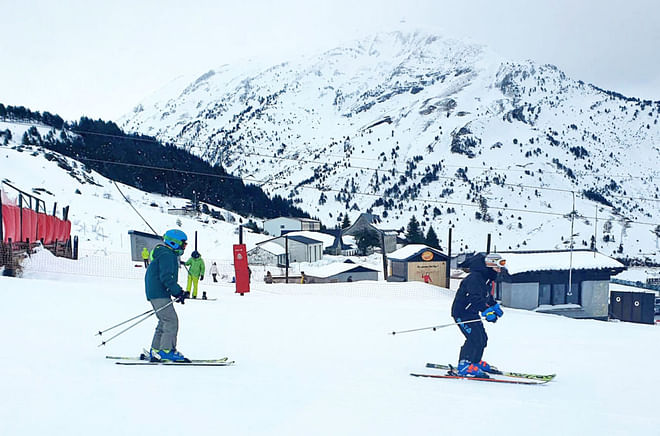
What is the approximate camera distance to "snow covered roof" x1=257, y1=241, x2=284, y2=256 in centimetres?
4478

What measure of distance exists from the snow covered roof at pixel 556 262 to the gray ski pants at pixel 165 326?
872 inches

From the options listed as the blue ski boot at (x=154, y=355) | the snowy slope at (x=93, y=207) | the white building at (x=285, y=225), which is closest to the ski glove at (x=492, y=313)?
the blue ski boot at (x=154, y=355)

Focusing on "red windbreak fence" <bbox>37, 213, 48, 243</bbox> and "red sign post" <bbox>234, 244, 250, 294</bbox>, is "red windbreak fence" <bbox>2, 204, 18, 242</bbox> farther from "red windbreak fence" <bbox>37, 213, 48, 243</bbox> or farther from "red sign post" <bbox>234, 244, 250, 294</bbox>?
"red sign post" <bbox>234, 244, 250, 294</bbox>

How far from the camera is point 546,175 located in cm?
17300

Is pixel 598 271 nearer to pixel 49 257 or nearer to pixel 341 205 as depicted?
pixel 49 257

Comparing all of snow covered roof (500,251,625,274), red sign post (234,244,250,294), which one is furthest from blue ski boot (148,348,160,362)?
snow covered roof (500,251,625,274)

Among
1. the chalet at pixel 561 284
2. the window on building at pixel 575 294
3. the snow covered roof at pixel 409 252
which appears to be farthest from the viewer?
the snow covered roof at pixel 409 252

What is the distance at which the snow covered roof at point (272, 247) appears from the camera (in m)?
44.8

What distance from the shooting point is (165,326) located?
5.84 meters

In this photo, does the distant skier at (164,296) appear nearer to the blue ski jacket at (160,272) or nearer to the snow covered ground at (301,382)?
the blue ski jacket at (160,272)

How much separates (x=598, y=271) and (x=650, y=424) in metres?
24.2

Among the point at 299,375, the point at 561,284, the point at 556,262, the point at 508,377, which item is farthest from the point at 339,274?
the point at 299,375

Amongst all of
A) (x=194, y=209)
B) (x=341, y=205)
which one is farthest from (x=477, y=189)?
(x=194, y=209)

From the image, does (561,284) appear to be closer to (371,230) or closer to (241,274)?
(241,274)
